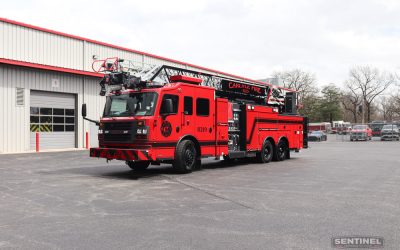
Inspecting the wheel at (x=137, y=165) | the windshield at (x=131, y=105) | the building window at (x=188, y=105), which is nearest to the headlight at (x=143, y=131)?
the windshield at (x=131, y=105)

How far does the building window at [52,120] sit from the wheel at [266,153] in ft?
43.9

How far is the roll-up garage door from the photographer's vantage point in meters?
22.1

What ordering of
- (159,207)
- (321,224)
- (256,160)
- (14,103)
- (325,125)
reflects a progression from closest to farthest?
(321,224)
(159,207)
(256,160)
(14,103)
(325,125)

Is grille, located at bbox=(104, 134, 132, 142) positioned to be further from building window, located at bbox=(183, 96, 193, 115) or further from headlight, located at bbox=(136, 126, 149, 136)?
building window, located at bbox=(183, 96, 193, 115)

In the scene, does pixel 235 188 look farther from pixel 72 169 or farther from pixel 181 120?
pixel 72 169

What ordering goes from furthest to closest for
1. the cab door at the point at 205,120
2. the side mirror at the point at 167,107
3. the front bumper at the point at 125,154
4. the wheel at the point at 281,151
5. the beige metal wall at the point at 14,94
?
the beige metal wall at the point at 14,94, the wheel at the point at 281,151, the cab door at the point at 205,120, the side mirror at the point at 167,107, the front bumper at the point at 125,154

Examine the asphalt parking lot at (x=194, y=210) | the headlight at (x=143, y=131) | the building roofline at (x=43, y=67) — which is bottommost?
the asphalt parking lot at (x=194, y=210)

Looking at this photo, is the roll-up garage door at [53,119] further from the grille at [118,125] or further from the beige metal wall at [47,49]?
the grille at [118,125]

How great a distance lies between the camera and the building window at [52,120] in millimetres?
22094

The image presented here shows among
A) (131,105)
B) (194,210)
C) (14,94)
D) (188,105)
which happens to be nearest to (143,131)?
(131,105)

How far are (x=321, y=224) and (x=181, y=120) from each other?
6.36 meters

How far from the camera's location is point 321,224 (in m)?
5.80

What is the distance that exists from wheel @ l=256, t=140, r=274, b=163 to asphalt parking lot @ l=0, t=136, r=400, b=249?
3.72 m

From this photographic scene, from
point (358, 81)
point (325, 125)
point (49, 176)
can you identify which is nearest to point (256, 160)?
point (49, 176)
